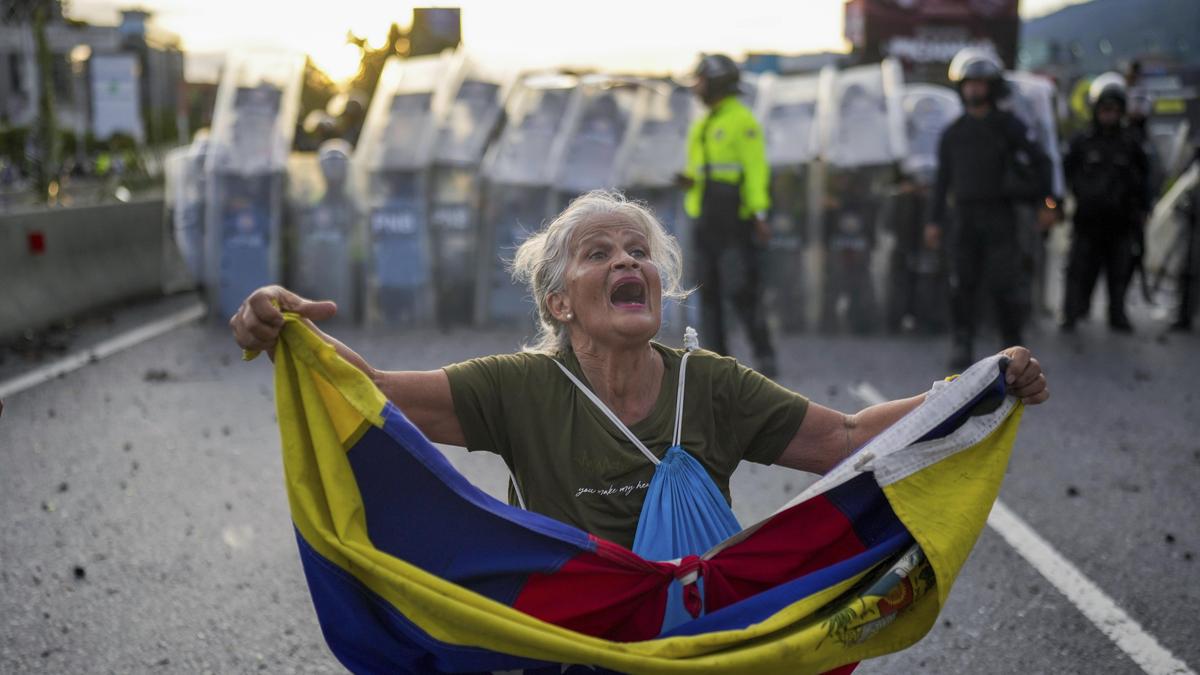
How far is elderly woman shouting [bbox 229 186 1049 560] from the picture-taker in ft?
10.8

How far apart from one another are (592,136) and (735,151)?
3.91 meters

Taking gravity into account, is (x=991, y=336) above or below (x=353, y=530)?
below

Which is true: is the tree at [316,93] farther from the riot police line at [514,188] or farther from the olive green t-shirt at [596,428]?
the olive green t-shirt at [596,428]

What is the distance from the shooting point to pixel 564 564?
2910 millimetres

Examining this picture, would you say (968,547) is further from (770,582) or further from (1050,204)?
(1050,204)

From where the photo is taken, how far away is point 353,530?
9.47ft

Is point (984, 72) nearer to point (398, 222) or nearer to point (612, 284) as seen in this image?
point (398, 222)

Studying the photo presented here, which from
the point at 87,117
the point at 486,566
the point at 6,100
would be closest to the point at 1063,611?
the point at 486,566

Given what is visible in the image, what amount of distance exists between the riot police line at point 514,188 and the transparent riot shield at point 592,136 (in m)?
0.02

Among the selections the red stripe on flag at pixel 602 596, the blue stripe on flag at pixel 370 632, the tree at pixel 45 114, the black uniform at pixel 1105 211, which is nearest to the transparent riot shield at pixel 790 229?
the black uniform at pixel 1105 211

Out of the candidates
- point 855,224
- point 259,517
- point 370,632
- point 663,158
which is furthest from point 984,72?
point 370,632

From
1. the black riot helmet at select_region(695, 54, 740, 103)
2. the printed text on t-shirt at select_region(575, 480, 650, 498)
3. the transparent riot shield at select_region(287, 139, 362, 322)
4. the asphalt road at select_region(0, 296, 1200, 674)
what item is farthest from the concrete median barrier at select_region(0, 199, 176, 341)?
the printed text on t-shirt at select_region(575, 480, 650, 498)

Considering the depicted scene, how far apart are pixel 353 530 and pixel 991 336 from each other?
11326mm

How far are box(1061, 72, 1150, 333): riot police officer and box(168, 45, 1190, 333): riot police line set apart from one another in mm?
377
